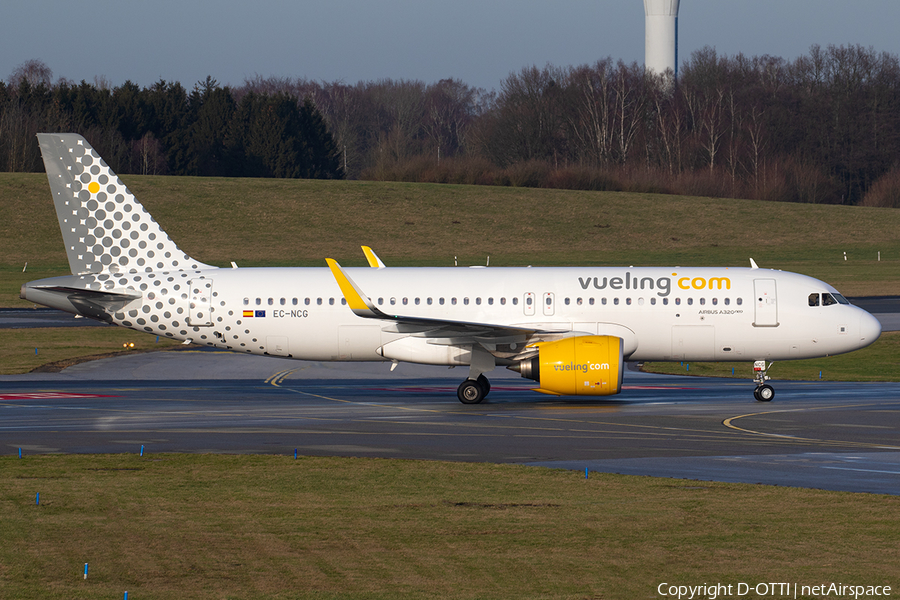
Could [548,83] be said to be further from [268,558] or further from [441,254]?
[268,558]

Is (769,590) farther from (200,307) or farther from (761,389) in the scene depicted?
(200,307)

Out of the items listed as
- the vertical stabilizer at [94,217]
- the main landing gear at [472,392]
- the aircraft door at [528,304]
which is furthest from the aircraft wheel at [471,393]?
the vertical stabilizer at [94,217]

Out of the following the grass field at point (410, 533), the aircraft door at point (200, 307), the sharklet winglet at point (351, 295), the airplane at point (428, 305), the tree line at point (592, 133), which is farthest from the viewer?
the tree line at point (592, 133)

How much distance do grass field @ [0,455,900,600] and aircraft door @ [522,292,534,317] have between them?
10.7 m

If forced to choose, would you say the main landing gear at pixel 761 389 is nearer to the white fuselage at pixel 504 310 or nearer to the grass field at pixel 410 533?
the white fuselage at pixel 504 310

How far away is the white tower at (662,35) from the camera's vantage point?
156 meters

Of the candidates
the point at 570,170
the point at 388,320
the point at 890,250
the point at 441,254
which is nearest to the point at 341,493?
the point at 388,320

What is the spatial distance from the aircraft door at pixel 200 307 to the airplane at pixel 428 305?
0.09 feet

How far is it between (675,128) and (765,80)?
19.7 metres

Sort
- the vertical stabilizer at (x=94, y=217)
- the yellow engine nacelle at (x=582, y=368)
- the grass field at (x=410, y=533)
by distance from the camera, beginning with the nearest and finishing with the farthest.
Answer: the grass field at (x=410, y=533)
the yellow engine nacelle at (x=582, y=368)
the vertical stabilizer at (x=94, y=217)

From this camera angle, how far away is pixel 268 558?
12766 mm

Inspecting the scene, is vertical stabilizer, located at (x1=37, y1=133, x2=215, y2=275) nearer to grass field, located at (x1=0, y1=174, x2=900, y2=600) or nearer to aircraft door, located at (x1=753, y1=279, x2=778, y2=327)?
grass field, located at (x1=0, y1=174, x2=900, y2=600)

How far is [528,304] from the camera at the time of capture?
1168 inches

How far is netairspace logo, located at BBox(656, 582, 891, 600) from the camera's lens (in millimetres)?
11234
